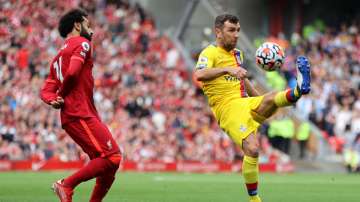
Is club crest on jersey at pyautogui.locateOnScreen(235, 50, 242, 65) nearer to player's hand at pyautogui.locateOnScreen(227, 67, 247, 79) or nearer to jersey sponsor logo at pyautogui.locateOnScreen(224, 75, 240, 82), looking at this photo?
jersey sponsor logo at pyautogui.locateOnScreen(224, 75, 240, 82)

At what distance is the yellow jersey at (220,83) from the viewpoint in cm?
1233

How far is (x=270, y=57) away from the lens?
12086mm

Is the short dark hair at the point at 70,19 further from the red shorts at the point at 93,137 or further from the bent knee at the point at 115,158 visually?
the bent knee at the point at 115,158

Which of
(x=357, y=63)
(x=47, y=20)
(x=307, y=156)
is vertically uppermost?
(x=47, y=20)

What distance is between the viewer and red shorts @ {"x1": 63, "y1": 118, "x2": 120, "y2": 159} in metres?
10.8

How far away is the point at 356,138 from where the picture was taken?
29.2 m

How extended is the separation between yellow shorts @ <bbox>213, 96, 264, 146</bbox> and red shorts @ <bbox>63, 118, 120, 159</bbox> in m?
1.84

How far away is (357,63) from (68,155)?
10.9 meters

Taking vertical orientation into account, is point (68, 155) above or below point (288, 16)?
below

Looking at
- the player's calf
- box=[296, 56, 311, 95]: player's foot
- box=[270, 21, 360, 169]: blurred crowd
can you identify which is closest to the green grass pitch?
the player's calf

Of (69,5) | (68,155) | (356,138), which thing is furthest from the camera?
(69,5)

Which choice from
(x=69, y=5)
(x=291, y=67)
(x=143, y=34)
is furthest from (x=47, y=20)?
(x=291, y=67)

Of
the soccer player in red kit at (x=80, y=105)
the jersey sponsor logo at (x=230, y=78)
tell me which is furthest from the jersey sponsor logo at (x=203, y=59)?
the soccer player in red kit at (x=80, y=105)

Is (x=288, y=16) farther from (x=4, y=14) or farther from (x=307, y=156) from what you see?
(x=4, y=14)
